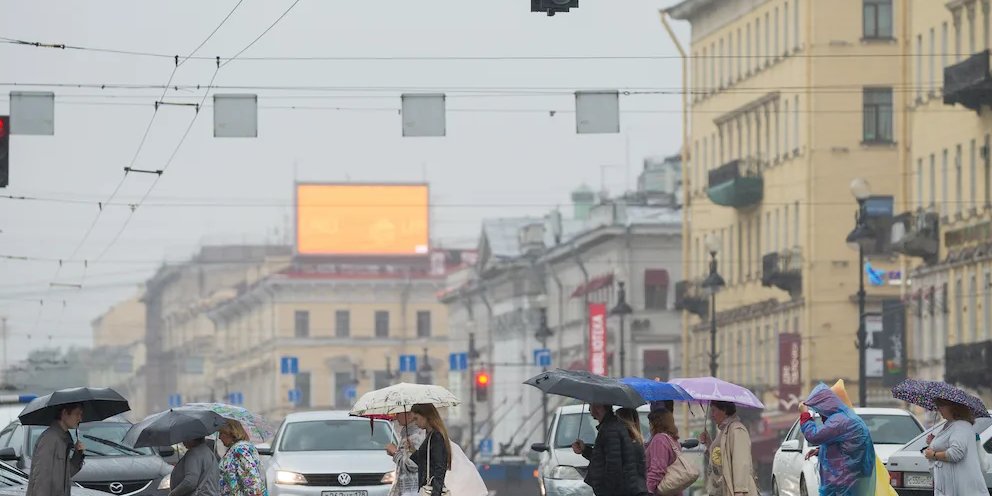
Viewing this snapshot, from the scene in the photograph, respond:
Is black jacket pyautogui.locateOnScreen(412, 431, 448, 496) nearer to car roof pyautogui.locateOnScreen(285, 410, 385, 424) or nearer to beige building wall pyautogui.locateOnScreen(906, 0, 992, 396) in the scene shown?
car roof pyautogui.locateOnScreen(285, 410, 385, 424)

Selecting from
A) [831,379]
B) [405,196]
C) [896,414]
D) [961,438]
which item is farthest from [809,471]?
[405,196]

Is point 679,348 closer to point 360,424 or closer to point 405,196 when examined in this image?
point 405,196

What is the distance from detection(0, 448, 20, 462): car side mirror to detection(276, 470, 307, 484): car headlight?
2993 mm

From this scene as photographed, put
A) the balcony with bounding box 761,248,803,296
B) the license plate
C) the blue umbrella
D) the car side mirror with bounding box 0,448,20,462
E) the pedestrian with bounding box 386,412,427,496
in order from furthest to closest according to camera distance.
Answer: the balcony with bounding box 761,248,803,296, the car side mirror with bounding box 0,448,20,462, the license plate, the blue umbrella, the pedestrian with bounding box 386,412,427,496

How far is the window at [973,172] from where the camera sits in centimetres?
6372

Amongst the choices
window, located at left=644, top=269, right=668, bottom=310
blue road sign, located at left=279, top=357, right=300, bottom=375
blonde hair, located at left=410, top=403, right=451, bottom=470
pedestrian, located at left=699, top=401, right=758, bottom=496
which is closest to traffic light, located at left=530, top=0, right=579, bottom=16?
pedestrian, located at left=699, top=401, right=758, bottom=496

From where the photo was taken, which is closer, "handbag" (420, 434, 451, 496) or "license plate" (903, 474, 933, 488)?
"handbag" (420, 434, 451, 496)

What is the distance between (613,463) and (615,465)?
0.03 m

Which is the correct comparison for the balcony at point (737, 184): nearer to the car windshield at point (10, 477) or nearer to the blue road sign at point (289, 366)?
the blue road sign at point (289, 366)

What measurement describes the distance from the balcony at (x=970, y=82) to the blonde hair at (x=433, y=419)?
43.8 metres

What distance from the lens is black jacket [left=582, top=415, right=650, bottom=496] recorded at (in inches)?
749

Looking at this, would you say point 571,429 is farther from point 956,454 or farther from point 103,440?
point 956,454

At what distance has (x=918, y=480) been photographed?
82.5 feet

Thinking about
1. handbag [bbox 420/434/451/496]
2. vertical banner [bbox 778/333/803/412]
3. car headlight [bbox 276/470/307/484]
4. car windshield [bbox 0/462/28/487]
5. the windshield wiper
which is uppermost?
handbag [bbox 420/434/451/496]
